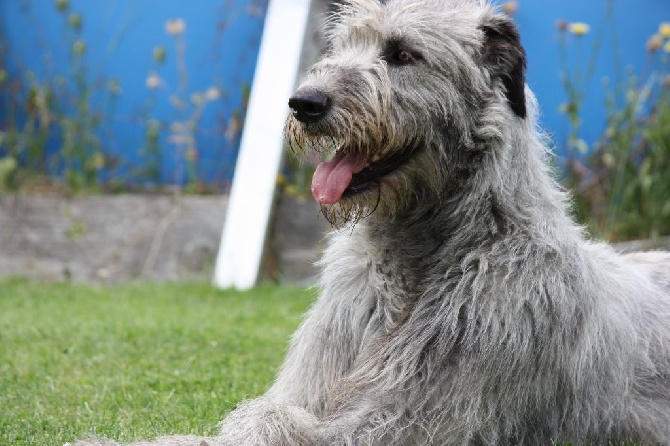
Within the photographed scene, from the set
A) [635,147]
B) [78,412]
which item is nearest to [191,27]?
[635,147]

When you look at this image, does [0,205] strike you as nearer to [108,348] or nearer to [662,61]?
[108,348]

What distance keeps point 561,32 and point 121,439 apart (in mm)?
7795

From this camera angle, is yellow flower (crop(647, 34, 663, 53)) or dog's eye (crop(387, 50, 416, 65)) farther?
yellow flower (crop(647, 34, 663, 53))

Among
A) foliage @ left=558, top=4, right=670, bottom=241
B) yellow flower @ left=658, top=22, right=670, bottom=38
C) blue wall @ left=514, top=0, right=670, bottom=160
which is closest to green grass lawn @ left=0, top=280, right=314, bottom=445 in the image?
foliage @ left=558, top=4, right=670, bottom=241

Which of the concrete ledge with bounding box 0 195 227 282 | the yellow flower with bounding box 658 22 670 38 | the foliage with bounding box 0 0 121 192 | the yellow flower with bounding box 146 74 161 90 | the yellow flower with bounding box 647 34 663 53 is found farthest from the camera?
the foliage with bounding box 0 0 121 192

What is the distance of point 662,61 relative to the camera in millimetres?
11047

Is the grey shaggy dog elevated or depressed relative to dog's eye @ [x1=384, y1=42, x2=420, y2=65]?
depressed

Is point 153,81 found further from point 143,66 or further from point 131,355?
point 131,355

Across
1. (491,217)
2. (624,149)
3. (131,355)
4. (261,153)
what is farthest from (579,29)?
(491,217)

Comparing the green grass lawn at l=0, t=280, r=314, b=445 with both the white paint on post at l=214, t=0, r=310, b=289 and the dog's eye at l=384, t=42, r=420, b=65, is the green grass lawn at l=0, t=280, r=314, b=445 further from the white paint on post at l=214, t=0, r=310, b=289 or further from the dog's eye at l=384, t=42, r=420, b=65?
the dog's eye at l=384, t=42, r=420, b=65

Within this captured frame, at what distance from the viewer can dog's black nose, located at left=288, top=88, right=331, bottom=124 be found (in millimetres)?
4195

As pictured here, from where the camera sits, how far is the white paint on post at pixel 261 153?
1016cm

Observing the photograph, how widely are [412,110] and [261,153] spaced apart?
614 centimetres

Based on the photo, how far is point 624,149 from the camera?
34.9 ft
